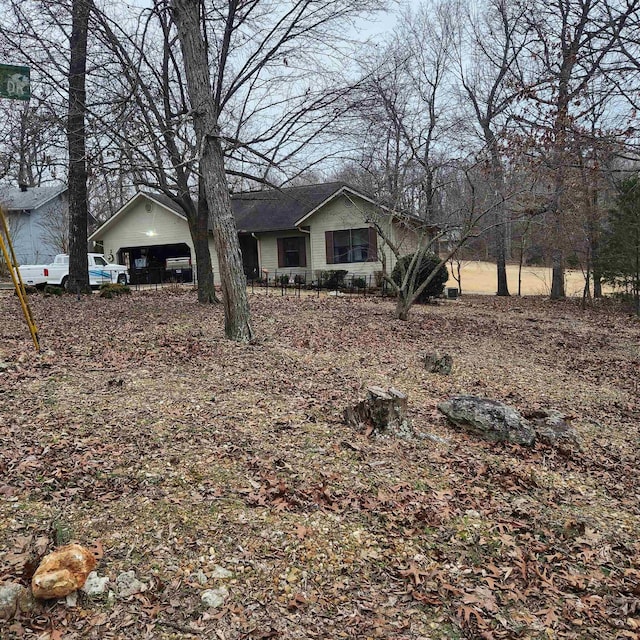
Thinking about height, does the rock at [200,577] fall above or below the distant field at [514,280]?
below

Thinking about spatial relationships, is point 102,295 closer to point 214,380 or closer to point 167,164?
point 167,164

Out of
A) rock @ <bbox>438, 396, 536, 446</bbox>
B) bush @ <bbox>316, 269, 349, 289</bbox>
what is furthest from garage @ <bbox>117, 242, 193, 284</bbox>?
rock @ <bbox>438, 396, 536, 446</bbox>

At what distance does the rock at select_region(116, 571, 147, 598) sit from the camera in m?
2.60

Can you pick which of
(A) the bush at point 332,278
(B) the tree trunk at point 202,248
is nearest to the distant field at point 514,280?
(A) the bush at point 332,278

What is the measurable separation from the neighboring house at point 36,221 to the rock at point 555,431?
28481mm

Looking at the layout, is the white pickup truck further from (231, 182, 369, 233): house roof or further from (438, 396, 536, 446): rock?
(438, 396, 536, 446): rock

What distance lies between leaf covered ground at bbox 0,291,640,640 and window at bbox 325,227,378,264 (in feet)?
44.1

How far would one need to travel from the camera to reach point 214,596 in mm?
2631

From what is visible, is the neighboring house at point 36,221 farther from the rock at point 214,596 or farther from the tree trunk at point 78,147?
the rock at point 214,596

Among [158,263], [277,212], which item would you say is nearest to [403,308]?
[277,212]

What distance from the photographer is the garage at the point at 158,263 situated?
22844mm

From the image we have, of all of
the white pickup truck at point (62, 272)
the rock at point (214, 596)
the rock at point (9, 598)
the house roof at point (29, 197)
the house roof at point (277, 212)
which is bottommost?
the rock at point (214, 596)

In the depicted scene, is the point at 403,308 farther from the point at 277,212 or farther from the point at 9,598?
the point at 277,212

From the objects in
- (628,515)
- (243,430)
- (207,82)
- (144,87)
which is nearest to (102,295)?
(144,87)
